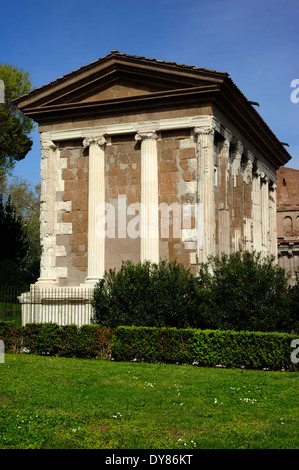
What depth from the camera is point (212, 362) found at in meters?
14.5

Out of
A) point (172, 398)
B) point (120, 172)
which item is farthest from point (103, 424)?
point (120, 172)

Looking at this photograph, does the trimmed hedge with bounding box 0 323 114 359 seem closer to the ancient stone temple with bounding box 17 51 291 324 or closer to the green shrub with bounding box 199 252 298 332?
the ancient stone temple with bounding box 17 51 291 324

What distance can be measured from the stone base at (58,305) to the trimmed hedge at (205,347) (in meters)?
3.49

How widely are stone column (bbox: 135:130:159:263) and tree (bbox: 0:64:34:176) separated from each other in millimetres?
21989

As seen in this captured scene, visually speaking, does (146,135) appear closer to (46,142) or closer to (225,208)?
(225,208)

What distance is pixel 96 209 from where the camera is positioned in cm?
2008

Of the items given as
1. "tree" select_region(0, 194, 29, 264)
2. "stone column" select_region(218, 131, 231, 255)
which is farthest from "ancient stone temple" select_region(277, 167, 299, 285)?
"stone column" select_region(218, 131, 231, 255)

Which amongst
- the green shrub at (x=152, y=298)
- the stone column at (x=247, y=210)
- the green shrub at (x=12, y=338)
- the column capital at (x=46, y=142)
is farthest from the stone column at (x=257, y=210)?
the green shrub at (x=12, y=338)

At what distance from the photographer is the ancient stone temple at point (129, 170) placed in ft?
62.0

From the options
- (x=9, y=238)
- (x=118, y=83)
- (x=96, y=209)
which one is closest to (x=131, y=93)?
(x=118, y=83)

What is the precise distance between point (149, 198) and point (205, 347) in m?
6.52

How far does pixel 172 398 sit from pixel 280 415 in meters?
2.08
